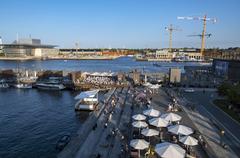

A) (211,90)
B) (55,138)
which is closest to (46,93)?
(55,138)

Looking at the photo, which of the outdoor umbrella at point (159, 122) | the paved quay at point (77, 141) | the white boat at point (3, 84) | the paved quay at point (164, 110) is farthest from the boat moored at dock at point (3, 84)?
the outdoor umbrella at point (159, 122)

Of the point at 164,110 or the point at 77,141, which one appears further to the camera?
the point at 164,110

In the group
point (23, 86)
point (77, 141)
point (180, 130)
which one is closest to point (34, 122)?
point (77, 141)

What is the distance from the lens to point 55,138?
90.6 ft

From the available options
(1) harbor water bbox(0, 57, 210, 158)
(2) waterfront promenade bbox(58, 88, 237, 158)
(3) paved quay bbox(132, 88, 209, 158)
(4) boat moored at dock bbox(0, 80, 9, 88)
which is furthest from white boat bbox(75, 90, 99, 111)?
(4) boat moored at dock bbox(0, 80, 9, 88)

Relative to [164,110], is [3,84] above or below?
below

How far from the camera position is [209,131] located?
2486 centimetres

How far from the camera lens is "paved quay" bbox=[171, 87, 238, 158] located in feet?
64.9

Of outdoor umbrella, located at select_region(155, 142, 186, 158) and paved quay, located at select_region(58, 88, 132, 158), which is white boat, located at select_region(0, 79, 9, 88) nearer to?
paved quay, located at select_region(58, 88, 132, 158)

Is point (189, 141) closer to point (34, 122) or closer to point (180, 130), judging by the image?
point (180, 130)

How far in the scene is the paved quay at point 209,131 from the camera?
19781 mm

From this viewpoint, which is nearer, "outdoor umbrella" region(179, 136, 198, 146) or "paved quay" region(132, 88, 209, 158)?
"outdoor umbrella" region(179, 136, 198, 146)

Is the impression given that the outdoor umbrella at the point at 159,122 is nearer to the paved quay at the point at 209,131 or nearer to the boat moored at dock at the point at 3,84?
the paved quay at the point at 209,131

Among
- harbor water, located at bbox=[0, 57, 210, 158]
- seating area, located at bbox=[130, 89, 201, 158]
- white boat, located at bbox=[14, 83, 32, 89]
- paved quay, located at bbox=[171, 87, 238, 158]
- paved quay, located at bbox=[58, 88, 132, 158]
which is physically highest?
A: seating area, located at bbox=[130, 89, 201, 158]
